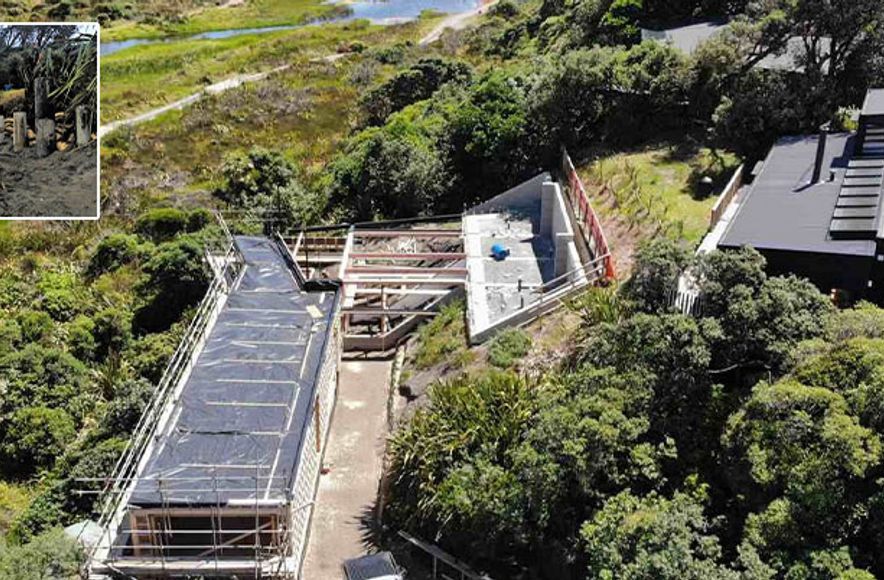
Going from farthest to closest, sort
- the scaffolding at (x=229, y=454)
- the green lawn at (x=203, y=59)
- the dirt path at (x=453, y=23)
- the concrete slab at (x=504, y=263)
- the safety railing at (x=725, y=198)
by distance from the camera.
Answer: the dirt path at (x=453, y=23)
the green lawn at (x=203, y=59)
the concrete slab at (x=504, y=263)
the safety railing at (x=725, y=198)
the scaffolding at (x=229, y=454)

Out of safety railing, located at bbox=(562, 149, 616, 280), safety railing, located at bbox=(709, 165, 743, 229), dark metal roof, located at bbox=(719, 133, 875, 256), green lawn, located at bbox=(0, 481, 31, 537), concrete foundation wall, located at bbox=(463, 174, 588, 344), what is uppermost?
dark metal roof, located at bbox=(719, 133, 875, 256)

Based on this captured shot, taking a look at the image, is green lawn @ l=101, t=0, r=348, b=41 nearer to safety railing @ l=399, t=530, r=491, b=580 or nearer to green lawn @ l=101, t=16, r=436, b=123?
green lawn @ l=101, t=16, r=436, b=123

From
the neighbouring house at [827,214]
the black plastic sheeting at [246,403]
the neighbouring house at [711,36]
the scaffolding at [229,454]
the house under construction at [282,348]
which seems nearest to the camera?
the scaffolding at [229,454]

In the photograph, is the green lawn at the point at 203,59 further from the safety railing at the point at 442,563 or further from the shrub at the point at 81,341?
the safety railing at the point at 442,563

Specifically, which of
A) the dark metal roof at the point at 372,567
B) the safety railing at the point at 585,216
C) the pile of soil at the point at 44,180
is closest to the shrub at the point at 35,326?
the pile of soil at the point at 44,180

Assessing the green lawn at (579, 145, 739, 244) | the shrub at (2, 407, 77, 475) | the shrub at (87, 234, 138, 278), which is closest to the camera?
the shrub at (2, 407, 77, 475)

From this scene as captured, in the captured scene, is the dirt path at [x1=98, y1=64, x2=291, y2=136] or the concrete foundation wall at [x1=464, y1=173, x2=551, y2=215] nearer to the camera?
the concrete foundation wall at [x1=464, y1=173, x2=551, y2=215]

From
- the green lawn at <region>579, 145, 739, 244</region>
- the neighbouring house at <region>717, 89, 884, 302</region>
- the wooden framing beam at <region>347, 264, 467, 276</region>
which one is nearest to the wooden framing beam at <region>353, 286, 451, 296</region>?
the wooden framing beam at <region>347, 264, 467, 276</region>
